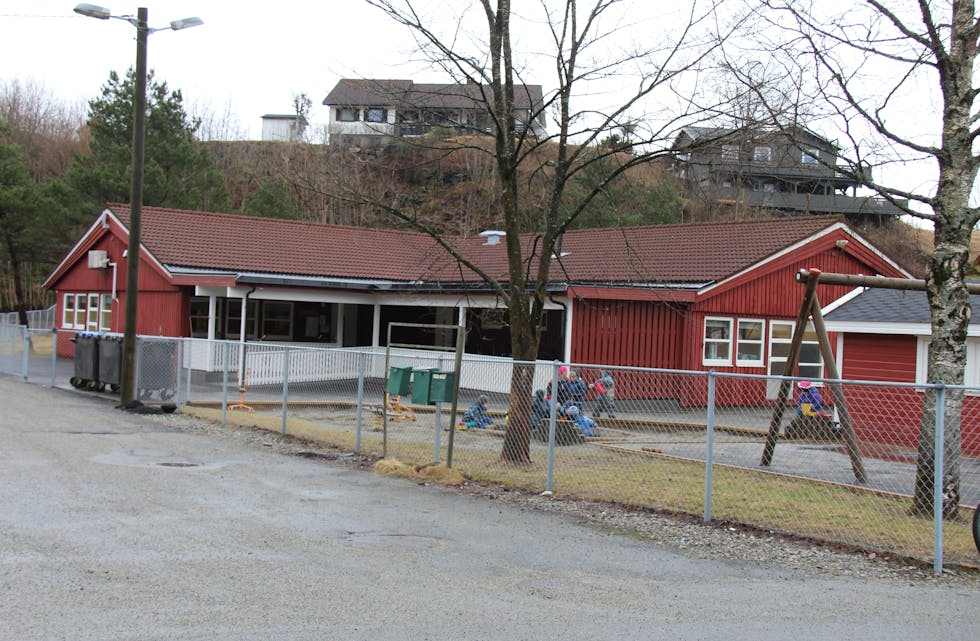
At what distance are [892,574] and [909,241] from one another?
33.0m

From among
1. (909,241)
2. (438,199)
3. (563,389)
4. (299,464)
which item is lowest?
(299,464)

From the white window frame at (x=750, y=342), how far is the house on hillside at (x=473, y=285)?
1.6 inches

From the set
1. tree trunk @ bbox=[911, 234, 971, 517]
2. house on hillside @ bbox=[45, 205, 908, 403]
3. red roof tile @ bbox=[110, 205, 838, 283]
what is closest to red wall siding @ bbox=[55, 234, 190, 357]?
house on hillside @ bbox=[45, 205, 908, 403]

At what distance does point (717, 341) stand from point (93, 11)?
1515 cm

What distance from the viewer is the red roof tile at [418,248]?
22.8 meters

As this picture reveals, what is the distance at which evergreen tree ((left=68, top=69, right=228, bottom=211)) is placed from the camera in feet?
129

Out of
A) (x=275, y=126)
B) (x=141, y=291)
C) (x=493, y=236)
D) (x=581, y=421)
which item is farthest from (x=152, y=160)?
(x=275, y=126)

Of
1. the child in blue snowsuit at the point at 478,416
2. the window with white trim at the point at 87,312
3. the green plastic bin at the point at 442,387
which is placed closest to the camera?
the green plastic bin at the point at 442,387

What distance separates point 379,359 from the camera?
21953 millimetres

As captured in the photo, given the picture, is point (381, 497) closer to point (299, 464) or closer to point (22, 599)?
point (299, 464)

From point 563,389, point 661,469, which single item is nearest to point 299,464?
point 563,389

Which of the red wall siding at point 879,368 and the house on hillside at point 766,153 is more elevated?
the house on hillside at point 766,153

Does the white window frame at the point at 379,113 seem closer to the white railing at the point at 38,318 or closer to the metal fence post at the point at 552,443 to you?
the metal fence post at the point at 552,443

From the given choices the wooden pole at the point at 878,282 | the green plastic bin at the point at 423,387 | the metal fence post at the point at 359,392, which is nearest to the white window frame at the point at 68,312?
the metal fence post at the point at 359,392
